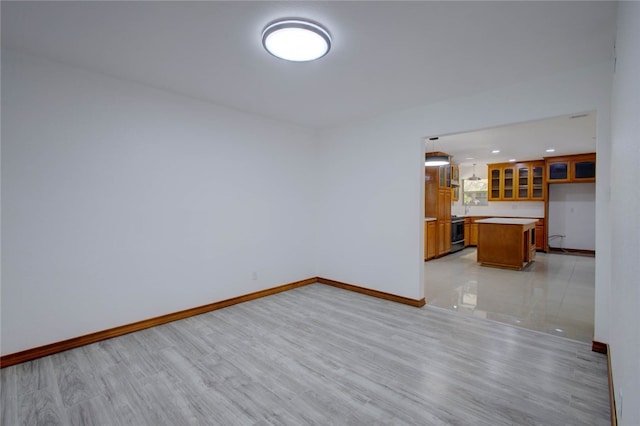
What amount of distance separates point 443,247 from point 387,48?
5831 millimetres

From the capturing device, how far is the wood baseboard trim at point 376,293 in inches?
149

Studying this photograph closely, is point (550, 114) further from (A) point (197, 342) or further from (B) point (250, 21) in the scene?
(A) point (197, 342)

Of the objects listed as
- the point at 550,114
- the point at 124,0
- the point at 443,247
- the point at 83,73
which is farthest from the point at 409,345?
the point at 443,247

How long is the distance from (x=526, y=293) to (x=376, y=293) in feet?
7.25

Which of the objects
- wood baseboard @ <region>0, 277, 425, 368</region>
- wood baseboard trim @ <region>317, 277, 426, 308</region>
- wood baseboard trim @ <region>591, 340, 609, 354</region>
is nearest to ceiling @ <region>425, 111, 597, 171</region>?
wood baseboard trim @ <region>317, 277, 426, 308</region>

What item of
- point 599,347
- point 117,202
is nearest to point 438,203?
point 599,347

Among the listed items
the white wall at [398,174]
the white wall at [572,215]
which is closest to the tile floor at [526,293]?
the white wall at [398,174]

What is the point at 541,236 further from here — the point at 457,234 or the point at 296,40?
the point at 296,40

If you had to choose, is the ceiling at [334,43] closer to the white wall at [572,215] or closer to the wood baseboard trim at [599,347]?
the wood baseboard trim at [599,347]

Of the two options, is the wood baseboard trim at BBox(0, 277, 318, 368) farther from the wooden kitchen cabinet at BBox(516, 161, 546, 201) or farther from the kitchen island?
the wooden kitchen cabinet at BBox(516, 161, 546, 201)

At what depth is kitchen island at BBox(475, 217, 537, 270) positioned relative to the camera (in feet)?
18.8

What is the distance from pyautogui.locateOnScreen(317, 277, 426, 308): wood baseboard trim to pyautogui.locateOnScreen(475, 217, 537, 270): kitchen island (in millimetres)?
3152

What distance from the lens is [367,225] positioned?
435cm

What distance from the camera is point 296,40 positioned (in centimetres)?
213
